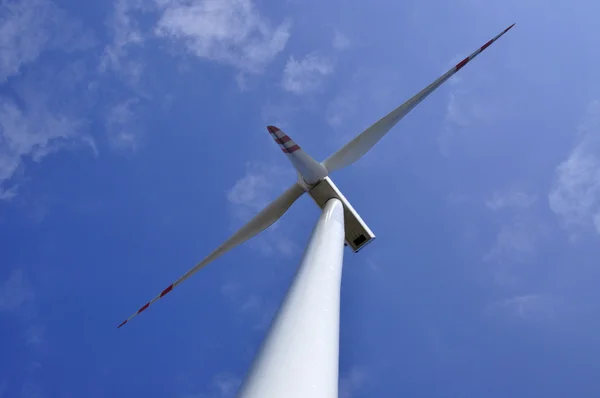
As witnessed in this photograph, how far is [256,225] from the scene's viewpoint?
886 inches

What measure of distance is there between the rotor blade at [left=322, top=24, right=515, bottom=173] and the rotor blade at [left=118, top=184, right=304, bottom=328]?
7.40ft

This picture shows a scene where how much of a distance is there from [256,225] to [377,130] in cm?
696

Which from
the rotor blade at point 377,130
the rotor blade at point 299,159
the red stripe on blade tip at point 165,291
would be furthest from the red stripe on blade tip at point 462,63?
the red stripe on blade tip at point 165,291

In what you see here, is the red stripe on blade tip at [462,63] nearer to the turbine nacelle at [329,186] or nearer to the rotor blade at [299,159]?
the turbine nacelle at [329,186]

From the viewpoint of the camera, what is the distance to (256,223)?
2247cm

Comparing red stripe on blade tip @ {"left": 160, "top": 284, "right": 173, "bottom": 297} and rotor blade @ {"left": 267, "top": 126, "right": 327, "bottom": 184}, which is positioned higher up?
red stripe on blade tip @ {"left": 160, "top": 284, "right": 173, "bottom": 297}

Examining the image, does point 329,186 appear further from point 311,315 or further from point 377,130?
point 311,315

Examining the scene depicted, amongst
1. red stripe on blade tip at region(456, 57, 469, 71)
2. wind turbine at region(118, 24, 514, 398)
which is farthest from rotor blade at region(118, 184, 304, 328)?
red stripe on blade tip at region(456, 57, 469, 71)

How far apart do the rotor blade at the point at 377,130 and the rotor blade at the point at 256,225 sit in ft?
7.40

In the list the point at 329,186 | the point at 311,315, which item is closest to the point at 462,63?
the point at 329,186

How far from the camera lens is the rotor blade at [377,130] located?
21125mm

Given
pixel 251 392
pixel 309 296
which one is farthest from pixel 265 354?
pixel 309 296

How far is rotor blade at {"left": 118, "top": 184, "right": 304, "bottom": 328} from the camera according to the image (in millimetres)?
22172

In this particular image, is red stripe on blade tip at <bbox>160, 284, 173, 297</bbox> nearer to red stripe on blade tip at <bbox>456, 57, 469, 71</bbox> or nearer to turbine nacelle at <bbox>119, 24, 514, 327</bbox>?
turbine nacelle at <bbox>119, 24, 514, 327</bbox>
